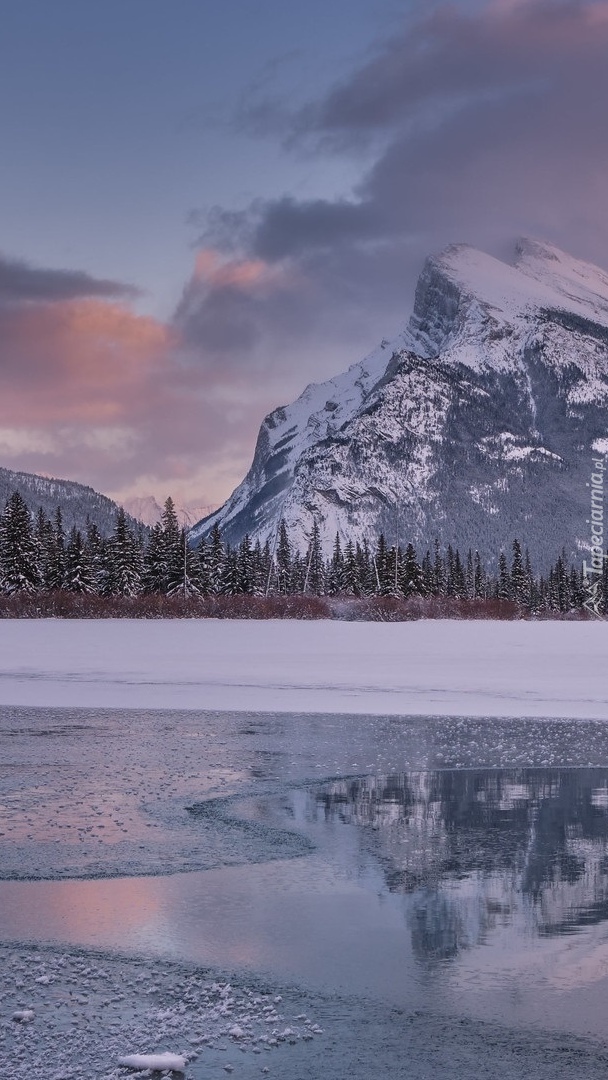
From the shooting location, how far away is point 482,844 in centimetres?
1151

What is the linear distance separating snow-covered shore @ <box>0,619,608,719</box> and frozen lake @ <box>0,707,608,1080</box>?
964 centimetres

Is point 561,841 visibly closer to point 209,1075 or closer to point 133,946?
point 133,946

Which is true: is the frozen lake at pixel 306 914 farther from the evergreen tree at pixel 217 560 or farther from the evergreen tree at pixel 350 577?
the evergreen tree at pixel 350 577

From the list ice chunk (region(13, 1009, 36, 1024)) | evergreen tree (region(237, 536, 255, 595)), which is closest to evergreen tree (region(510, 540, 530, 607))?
evergreen tree (region(237, 536, 255, 595))

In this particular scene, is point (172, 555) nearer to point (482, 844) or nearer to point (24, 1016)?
point (482, 844)

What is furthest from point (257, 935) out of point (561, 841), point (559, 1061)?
point (561, 841)

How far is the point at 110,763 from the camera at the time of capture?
55.3 feet

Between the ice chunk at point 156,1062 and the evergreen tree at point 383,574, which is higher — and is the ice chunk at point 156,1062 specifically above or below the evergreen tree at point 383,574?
below

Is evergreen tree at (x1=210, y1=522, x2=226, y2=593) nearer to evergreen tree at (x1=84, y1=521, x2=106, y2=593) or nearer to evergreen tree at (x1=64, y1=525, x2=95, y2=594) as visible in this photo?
evergreen tree at (x1=84, y1=521, x2=106, y2=593)

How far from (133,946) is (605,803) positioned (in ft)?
26.0

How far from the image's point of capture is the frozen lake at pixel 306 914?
6406mm

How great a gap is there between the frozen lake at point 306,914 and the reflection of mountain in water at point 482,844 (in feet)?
0.13

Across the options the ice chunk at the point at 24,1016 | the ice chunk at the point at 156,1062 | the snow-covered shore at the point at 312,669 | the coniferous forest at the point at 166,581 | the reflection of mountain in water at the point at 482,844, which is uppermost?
the coniferous forest at the point at 166,581

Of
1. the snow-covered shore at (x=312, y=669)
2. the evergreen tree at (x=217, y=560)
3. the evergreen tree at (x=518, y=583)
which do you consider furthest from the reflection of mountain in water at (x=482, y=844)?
the evergreen tree at (x=518, y=583)
